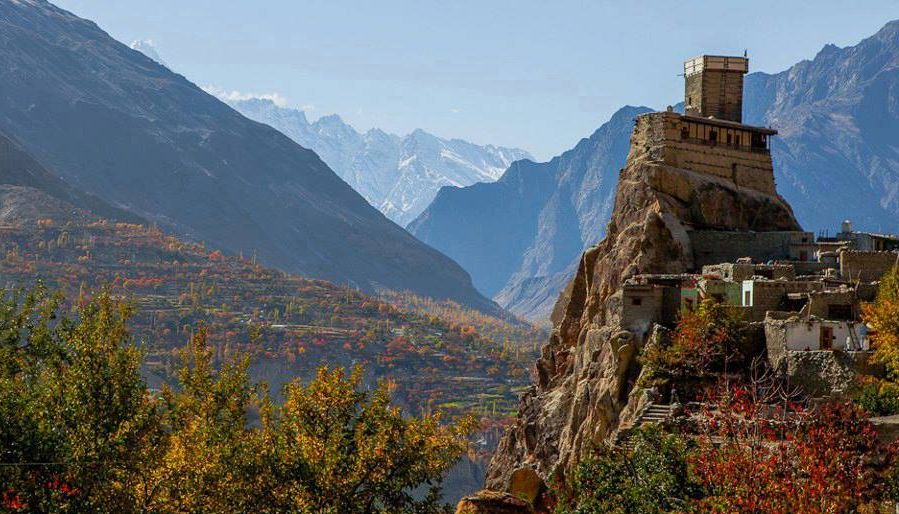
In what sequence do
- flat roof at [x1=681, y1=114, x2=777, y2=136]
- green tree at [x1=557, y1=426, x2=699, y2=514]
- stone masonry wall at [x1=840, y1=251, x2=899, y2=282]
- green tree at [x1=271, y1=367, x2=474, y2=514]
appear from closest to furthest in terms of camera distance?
green tree at [x1=271, y1=367, x2=474, y2=514] → green tree at [x1=557, y1=426, x2=699, y2=514] → stone masonry wall at [x1=840, y1=251, x2=899, y2=282] → flat roof at [x1=681, y1=114, x2=777, y2=136]

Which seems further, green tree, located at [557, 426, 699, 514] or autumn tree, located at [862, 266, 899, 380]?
autumn tree, located at [862, 266, 899, 380]

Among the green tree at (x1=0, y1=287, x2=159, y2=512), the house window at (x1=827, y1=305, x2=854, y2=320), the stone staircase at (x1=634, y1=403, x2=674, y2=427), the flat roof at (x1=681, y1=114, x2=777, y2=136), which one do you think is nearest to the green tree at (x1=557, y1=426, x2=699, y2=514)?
the stone staircase at (x1=634, y1=403, x2=674, y2=427)

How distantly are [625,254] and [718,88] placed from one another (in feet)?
63.7

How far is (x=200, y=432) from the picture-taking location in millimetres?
41688

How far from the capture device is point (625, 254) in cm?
7438

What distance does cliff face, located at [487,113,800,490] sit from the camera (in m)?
66.7

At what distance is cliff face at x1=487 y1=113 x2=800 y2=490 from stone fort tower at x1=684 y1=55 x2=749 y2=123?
4.42 metres

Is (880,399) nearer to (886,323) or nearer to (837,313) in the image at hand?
(886,323)

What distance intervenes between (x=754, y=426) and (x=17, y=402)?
24.4 meters

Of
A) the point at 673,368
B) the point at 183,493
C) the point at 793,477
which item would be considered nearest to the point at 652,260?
the point at 673,368

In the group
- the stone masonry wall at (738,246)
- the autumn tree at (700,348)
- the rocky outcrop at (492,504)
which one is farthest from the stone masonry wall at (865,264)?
the rocky outcrop at (492,504)

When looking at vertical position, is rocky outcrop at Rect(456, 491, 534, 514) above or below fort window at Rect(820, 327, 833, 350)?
below

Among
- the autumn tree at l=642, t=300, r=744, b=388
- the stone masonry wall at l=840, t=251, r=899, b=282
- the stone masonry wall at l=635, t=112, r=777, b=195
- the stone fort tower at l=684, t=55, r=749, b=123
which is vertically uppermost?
the stone fort tower at l=684, t=55, r=749, b=123

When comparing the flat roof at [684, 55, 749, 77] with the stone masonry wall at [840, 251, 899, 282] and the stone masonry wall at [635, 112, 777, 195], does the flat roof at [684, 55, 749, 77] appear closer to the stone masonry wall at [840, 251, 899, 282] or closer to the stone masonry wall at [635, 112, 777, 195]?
the stone masonry wall at [635, 112, 777, 195]
